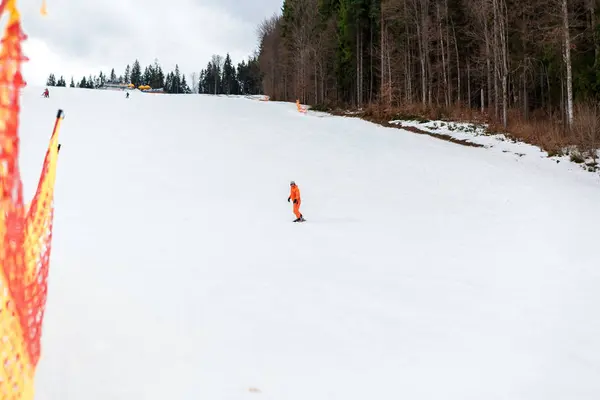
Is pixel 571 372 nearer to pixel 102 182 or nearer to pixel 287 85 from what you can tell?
pixel 102 182

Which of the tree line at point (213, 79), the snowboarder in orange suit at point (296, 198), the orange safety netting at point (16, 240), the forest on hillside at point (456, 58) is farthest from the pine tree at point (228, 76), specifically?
the orange safety netting at point (16, 240)

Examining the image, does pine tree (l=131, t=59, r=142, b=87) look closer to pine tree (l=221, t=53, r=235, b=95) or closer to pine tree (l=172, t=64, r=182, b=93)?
pine tree (l=172, t=64, r=182, b=93)

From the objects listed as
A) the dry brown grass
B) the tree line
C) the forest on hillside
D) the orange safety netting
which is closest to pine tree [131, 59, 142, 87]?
the tree line

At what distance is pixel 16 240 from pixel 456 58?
39.0m

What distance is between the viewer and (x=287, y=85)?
185 ft

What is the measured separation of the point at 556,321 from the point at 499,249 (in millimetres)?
2902

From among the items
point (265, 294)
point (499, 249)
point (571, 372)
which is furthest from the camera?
point (499, 249)

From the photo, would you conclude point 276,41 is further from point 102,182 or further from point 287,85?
point 102,182

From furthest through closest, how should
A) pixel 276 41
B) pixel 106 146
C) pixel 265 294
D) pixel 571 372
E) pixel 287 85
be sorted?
pixel 276 41, pixel 287 85, pixel 106 146, pixel 265 294, pixel 571 372

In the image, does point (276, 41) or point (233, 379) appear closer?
point (233, 379)

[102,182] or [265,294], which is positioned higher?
[102,182]

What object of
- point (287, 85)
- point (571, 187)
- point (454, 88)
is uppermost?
point (287, 85)

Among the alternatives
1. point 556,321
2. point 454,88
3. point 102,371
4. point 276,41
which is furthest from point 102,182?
point 276,41

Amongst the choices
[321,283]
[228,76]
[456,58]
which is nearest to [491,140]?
[321,283]
